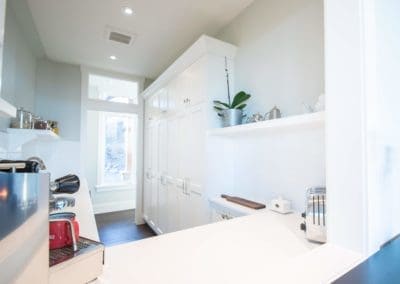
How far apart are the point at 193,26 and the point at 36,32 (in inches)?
76.3

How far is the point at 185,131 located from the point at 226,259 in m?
1.71

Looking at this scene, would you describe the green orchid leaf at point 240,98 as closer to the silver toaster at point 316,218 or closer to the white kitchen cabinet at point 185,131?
the white kitchen cabinet at point 185,131

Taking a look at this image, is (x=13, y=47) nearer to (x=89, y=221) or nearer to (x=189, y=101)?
(x=189, y=101)

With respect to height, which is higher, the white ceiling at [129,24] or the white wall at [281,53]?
the white ceiling at [129,24]

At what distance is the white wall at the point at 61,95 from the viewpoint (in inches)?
133

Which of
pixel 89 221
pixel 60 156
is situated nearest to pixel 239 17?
pixel 89 221

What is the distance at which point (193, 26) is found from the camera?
249 cm

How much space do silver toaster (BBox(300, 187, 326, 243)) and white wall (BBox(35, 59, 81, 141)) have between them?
3.66 meters

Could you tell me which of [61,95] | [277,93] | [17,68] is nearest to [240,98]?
[277,93]

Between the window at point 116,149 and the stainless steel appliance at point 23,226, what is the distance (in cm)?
452

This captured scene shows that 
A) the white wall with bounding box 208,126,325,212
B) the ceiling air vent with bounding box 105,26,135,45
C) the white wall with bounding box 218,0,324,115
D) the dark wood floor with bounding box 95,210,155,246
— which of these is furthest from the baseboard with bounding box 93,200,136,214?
the white wall with bounding box 218,0,324,115

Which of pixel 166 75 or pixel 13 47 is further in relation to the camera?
pixel 166 75

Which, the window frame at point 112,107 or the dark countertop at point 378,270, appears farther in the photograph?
the window frame at point 112,107

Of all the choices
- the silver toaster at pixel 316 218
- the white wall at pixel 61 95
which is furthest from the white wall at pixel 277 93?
the white wall at pixel 61 95
